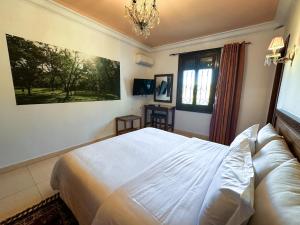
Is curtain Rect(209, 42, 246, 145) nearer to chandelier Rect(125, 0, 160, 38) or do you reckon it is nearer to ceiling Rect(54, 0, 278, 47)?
ceiling Rect(54, 0, 278, 47)

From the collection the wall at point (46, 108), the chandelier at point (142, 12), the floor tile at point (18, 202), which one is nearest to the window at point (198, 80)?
the wall at point (46, 108)

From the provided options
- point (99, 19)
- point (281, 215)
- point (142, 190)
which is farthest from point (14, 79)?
point (281, 215)

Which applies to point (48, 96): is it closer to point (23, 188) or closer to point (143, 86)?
point (23, 188)

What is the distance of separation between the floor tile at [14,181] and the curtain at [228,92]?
364cm

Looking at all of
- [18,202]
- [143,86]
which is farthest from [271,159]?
[143,86]

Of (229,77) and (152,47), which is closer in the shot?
(229,77)

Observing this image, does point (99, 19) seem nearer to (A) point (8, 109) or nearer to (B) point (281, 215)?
(A) point (8, 109)

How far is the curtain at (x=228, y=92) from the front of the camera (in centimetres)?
296

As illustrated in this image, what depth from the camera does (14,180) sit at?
1.93 m

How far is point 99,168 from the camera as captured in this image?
49.4 inches

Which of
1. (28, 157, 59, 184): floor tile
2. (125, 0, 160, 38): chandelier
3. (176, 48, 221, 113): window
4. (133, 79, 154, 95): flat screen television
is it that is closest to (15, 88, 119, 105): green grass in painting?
(28, 157, 59, 184): floor tile

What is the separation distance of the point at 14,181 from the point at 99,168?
5.42ft

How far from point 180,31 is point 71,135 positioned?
3.34 meters

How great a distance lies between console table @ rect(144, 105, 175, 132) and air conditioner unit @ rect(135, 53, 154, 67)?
133 centimetres
